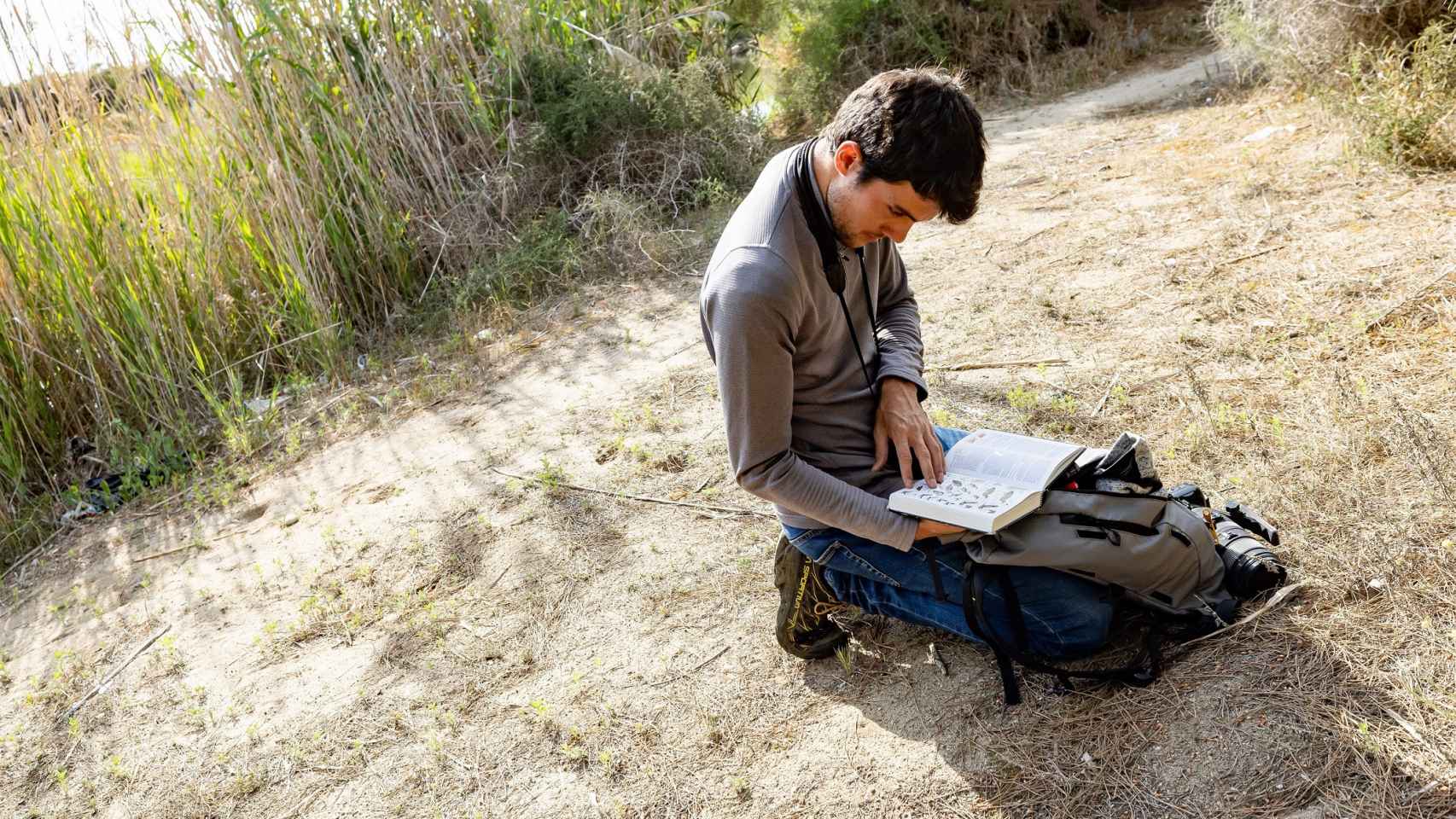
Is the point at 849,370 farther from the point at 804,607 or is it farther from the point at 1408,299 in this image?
the point at 1408,299

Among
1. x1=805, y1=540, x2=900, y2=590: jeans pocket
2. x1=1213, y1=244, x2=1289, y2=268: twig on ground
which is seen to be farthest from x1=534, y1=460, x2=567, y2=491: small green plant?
x1=1213, y1=244, x2=1289, y2=268: twig on ground

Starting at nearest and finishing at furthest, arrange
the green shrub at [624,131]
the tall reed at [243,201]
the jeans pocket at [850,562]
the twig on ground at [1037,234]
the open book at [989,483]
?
the open book at [989,483] → the jeans pocket at [850,562] → the tall reed at [243,201] → the twig on ground at [1037,234] → the green shrub at [624,131]

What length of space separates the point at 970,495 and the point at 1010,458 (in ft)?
0.66

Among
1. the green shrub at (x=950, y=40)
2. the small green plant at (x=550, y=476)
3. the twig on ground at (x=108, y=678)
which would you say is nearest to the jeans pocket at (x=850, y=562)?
the small green plant at (x=550, y=476)

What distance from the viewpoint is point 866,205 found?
2119 mm

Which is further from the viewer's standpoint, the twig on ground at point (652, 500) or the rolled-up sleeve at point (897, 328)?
the twig on ground at point (652, 500)

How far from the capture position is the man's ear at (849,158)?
6.81ft

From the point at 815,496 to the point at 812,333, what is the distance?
14.1 inches

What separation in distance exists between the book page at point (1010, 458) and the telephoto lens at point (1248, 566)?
0.43 meters

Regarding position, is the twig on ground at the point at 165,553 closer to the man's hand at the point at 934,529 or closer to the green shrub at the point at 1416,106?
the man's hand at the point at 934,529

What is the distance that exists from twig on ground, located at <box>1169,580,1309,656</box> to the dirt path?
0.11 feet

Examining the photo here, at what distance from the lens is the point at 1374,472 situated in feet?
8.79

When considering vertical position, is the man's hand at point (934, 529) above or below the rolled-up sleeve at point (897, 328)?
below

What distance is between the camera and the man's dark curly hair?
1999mm
